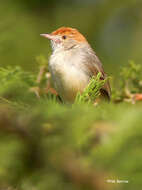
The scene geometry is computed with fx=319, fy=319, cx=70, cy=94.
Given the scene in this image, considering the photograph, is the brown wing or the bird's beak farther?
the bird's beak

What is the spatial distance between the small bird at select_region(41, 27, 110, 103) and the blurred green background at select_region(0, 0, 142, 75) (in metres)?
0.66

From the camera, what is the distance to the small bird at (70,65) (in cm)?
Result: 318

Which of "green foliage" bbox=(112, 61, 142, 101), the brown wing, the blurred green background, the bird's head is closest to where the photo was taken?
"green foliage" bbox=(112, 61, 142, 101)

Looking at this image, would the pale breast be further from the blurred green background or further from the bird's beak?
the blurred green background

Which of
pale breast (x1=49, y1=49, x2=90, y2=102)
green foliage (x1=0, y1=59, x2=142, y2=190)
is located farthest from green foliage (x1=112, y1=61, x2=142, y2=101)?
→ green foliage (x1=0, y1=59, x2=142, y2=190)

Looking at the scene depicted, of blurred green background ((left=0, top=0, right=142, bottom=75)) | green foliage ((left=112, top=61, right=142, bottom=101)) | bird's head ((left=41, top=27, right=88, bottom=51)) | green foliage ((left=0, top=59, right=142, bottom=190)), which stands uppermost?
blurred green background ((left=0, top=0, right=142, bottom=75))

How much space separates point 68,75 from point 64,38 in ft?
2.36

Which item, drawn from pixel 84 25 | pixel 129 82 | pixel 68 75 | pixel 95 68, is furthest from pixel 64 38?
pixel 84 25

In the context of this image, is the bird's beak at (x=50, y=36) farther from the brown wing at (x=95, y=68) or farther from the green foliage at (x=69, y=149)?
the green foliage at (x=69, y=149)

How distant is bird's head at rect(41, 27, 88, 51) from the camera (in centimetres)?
363

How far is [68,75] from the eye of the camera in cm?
316

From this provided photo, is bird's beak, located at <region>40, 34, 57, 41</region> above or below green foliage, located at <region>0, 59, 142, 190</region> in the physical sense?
above

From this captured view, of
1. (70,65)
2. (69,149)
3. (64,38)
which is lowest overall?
(69,149)

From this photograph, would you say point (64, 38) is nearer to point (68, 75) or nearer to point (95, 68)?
point (95, 68)
